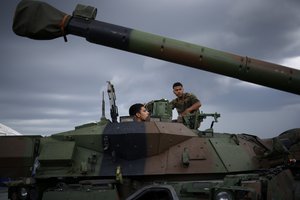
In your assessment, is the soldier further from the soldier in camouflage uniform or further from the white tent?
the white tent

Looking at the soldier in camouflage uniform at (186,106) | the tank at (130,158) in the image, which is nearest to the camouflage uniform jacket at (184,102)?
the soldier in camouflage uniform at (186,106)

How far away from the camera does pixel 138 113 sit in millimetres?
9133

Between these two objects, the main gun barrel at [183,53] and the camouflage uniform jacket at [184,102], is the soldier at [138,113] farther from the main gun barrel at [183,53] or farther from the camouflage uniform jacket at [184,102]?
the main gun barrel at [183,53]

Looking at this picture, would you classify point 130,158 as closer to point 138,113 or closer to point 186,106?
point 138,113

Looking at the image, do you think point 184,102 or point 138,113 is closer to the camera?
point 138,113

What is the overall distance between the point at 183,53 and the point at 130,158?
3078mm

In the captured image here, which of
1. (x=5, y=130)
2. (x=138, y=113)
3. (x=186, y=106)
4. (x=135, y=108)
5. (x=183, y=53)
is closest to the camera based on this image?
(x=183, y=53)

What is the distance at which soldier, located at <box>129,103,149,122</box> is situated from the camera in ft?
29.7

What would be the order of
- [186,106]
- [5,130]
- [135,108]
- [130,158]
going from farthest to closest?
[5,130]
[186,106]
[135,108]
[130,158]

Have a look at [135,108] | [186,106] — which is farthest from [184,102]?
[135,108]

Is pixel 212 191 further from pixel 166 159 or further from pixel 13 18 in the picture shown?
Result: pixel 13 18

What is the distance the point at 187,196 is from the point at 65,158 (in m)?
2.68

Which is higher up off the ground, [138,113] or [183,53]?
[183,53]

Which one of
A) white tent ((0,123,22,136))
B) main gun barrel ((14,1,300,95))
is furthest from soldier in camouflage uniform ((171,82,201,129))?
white tent ((0,123,22,136))
